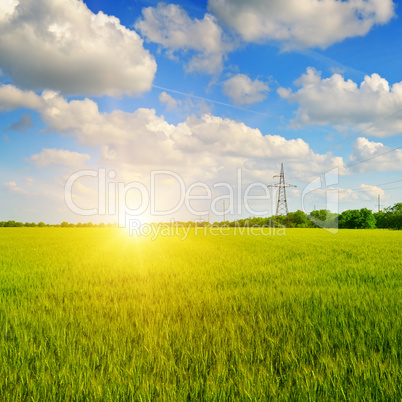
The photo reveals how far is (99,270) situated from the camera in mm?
8594

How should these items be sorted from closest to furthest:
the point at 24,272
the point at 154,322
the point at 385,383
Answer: the point at 385,383, the point at 154,322, the point at 24,272

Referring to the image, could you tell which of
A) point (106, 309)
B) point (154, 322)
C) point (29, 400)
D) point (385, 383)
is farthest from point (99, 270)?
point (385, 383)

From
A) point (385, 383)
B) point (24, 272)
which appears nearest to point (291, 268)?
point (385, 383)

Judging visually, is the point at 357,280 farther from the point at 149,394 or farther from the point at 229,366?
the point at 149,394

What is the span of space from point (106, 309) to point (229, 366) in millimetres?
2633

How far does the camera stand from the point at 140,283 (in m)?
6.81

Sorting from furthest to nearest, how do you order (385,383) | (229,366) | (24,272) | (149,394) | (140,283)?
(24,272), (140,283), (229,366), (385,383), (149,394)

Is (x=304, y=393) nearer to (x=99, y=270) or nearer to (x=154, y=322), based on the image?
(x=154, y=322)


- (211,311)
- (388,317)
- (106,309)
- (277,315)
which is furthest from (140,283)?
(388,317)

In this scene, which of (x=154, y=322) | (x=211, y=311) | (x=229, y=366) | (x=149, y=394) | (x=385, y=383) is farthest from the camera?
(x=211, y=311)

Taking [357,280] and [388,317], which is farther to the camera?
[357,280]

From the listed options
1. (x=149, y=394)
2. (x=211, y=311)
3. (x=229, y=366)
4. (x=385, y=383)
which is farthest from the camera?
(x=211, y=311)

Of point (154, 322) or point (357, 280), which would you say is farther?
point (357, 280)

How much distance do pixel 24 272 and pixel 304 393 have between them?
339 inches
